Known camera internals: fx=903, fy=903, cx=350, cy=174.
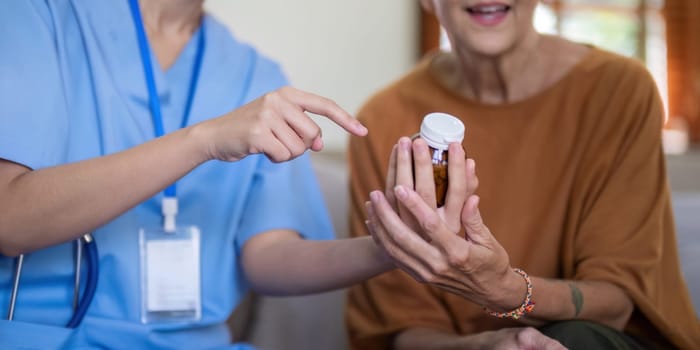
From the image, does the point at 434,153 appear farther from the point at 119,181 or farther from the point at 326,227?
the point at 326,227

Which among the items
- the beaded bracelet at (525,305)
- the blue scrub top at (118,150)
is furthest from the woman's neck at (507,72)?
the beaded bracelet at (525,305)

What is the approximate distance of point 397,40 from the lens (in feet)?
12.0

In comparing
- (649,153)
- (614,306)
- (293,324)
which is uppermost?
(649,153)

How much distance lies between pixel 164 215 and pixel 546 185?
605 millimetres

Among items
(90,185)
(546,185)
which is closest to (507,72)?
(546,185)

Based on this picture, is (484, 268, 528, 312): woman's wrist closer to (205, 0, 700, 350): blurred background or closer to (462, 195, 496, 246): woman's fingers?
(462, 195, 496, 246): woman's fingers

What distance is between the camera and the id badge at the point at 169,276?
1248 mm

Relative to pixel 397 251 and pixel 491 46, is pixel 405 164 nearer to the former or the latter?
pixel 397 251

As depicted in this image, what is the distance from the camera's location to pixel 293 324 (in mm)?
1876

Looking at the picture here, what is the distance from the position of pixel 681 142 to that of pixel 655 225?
2648 mm

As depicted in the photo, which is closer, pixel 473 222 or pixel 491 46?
pixel 473 222

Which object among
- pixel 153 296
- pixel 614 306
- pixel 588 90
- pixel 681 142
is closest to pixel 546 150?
pixel 588 90

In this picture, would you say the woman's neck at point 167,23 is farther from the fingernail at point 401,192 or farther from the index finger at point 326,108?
the fingernail at point 401,192

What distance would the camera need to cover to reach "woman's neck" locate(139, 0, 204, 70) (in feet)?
4.38
